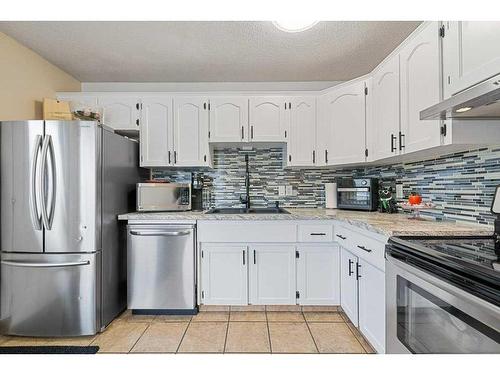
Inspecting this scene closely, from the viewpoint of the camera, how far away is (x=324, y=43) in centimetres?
234

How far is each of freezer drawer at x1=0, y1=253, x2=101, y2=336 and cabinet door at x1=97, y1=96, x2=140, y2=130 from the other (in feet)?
4.22

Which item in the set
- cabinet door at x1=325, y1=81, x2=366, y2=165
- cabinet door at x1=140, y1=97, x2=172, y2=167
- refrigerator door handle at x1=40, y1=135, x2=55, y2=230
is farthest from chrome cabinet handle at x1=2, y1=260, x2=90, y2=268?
cabinet door at x1=325, y1=81, x2=366, y2=165

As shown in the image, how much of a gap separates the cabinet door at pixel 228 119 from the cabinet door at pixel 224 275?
104 centimetres

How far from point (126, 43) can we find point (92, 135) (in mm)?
836

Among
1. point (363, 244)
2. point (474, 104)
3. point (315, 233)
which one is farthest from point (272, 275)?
point (474, 104)

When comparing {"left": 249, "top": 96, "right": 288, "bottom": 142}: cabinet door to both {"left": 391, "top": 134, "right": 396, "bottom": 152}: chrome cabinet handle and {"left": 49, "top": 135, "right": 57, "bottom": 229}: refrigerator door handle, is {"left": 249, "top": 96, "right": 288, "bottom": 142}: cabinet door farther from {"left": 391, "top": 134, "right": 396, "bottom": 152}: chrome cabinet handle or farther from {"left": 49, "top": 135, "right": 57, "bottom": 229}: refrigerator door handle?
{"left": 49, "top": 135, "right": 57, "bottom": 229}: refrigerator door handle

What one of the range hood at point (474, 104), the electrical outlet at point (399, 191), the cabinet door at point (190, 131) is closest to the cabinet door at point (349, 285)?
the electrical outlet at point (399, 191)

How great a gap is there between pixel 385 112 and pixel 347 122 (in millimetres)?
449

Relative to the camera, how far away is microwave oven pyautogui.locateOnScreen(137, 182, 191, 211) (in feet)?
8.32

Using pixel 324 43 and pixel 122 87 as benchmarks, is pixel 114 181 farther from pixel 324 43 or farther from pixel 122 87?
pixel 324 43

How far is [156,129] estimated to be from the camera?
2740 millimetres

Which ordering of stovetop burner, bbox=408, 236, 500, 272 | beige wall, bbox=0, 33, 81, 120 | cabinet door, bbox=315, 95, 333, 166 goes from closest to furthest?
stovetop burner, bbox=408, 236, 500, 272 < beige wall, bbox=0, 33, 81, 120 < cabinet door, bbox=315, 95, 333, 166
